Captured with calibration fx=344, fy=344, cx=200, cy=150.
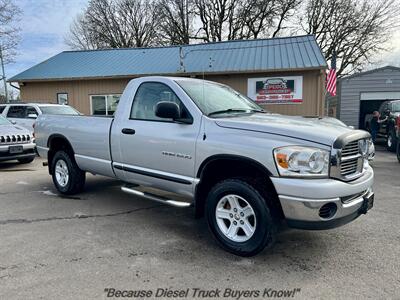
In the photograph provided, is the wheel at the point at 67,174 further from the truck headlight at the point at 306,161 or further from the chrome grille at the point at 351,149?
the chrome grille at the point at 351,149

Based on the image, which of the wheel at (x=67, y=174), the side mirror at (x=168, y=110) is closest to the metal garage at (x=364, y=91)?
the wheel at (x=67, y=174)

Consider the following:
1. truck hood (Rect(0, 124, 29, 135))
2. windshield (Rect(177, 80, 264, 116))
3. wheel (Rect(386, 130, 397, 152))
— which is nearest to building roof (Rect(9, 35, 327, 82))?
wheel (Rect(386, 130, 397, 152))

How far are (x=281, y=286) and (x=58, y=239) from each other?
8.71 ft

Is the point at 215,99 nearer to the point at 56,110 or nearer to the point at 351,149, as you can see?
the point at 351,149

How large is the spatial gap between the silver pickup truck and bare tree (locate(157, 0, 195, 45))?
26993mm

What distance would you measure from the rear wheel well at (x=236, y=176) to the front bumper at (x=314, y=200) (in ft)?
0.64

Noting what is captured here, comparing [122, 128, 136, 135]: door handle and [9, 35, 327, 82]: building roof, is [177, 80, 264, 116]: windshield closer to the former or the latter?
[122, 128, 136, 135]: door handle

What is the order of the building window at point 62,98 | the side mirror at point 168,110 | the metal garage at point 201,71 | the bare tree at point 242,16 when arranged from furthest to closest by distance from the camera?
1. the bare tree at point 242,16
2. the building window at point 62,98
3. the metal garage at point 201,71
4. the side mirror at point 168,110

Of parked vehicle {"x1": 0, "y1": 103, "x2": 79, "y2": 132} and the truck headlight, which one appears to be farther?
parked vehicle {"x1": 0, "y1": 103, "x2": 79, "y2": 132}

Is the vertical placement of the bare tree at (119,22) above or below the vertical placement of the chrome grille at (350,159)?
above

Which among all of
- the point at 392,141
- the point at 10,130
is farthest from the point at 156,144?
the point at 392,141

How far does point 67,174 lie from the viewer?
605 cm

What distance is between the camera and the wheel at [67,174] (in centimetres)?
593

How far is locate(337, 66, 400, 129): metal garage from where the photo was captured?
18281mm
